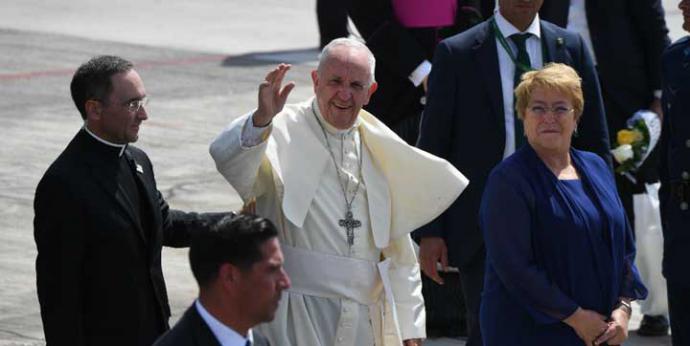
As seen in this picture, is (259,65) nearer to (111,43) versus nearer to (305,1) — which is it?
(111,43)

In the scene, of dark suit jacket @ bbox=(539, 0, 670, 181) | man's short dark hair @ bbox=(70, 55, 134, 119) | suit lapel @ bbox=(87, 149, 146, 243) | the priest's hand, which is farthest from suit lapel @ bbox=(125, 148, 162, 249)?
dark suit jacket @ bbox=(539, 0, 670, 181)

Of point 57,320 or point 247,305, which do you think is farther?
point 57,320

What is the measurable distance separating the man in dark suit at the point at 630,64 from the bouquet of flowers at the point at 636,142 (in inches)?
15.7

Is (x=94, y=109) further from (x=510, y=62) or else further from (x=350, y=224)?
(x=510, y=62)

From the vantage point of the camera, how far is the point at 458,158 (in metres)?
7.26

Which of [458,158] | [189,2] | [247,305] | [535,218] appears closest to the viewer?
[247,305]

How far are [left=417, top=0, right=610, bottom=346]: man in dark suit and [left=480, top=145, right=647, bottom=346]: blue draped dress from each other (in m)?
0.98

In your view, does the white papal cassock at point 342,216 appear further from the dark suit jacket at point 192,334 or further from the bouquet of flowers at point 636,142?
the bouquet of flowers at point 636,142

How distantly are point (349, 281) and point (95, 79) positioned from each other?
1.15 meters

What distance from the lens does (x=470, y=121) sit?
7199 millimetres

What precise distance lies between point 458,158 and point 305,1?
16.8 meters

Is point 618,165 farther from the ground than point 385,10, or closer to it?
closer to it

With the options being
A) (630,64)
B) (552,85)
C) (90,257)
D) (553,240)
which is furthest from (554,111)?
(630,64)

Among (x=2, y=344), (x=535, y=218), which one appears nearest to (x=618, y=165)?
(x=535, y=218)
